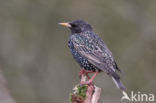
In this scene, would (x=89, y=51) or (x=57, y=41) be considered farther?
(x=57, y=41)

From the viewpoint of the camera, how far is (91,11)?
12.4m

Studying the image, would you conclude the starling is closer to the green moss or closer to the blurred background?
the green moss

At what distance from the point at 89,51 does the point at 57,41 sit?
13.7ft

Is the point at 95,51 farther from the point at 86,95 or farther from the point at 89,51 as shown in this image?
the point at 86,95

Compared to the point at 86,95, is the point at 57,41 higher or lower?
lower

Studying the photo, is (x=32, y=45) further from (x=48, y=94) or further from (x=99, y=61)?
(x=99, y=61)

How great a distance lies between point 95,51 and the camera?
875 centimetres

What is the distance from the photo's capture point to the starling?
8438 millimetres

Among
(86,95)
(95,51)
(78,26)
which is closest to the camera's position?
(86,95)

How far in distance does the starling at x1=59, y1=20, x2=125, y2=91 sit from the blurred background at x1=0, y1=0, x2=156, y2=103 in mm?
2799

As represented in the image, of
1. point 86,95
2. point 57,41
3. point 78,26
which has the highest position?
point 78,26

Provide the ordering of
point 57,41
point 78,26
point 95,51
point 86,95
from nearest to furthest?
point 86,95 < point 95,51 < point 78,26 < point 57,41

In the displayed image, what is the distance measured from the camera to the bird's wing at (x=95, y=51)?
8.38 meters

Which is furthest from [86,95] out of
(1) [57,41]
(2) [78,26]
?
(1) [57,41]
